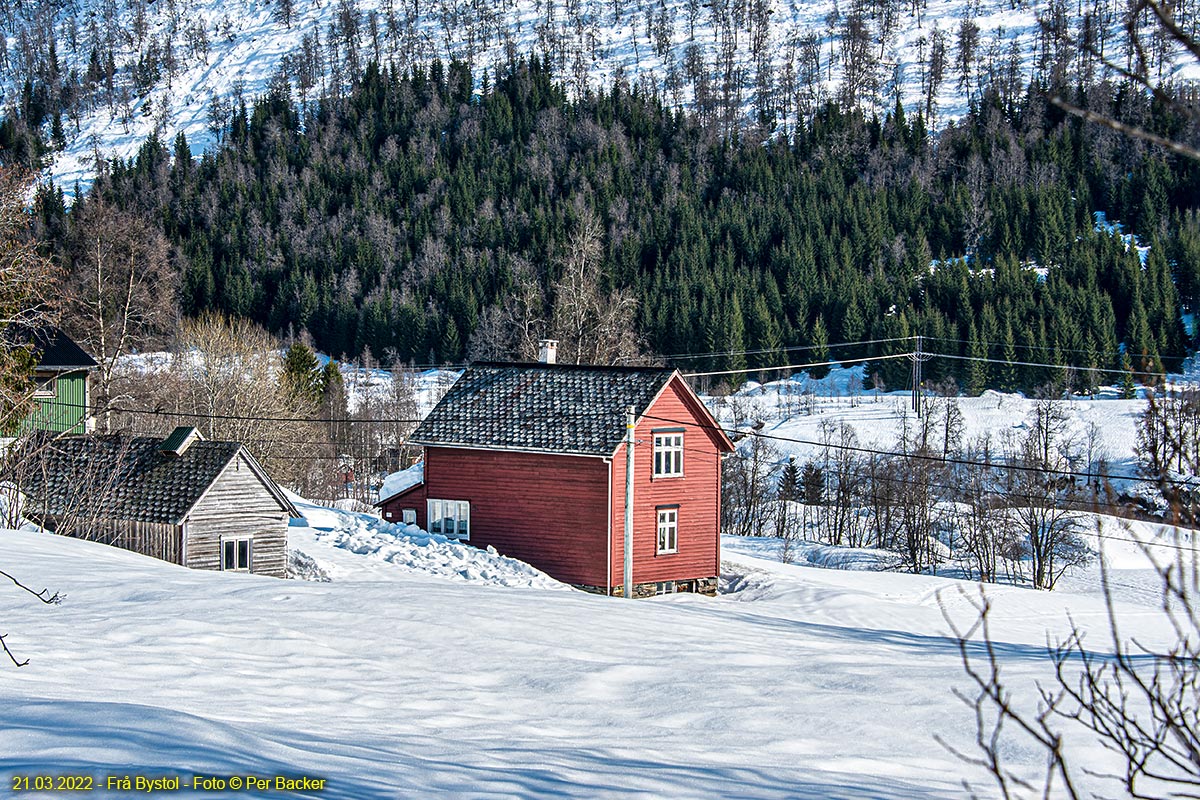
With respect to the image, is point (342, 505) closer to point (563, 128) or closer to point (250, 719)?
point (250, 719)

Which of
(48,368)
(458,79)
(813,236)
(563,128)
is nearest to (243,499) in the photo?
(48,368)

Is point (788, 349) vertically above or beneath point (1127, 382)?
above

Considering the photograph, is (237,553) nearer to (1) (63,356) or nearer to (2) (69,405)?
(2) (69,405)

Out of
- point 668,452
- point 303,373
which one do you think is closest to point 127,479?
point 668,452

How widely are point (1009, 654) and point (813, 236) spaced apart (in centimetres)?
10284

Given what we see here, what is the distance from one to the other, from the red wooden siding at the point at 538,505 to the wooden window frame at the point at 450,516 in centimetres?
17

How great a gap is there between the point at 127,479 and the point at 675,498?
14562 millimetres

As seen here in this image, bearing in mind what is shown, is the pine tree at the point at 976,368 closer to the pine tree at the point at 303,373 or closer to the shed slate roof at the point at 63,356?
the pine tree at the point at 303,373

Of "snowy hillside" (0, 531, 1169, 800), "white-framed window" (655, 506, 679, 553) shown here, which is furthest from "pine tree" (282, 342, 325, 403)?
"snowy hillside" (0, 531, 1169, 800)

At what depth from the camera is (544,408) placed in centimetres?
3244

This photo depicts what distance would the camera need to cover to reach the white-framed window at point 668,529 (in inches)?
1254

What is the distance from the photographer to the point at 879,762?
9.92 metres

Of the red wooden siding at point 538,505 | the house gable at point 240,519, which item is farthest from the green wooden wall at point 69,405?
the red wooden siding at point 538,505

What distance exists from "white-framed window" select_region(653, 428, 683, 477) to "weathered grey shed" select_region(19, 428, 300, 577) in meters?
10.0
